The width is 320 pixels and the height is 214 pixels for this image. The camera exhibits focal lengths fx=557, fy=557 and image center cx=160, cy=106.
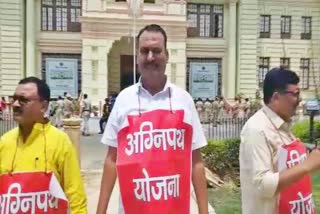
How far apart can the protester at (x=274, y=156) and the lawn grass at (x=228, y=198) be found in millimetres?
5356

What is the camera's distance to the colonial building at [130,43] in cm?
3186

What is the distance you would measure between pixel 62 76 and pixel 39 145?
29189 mm

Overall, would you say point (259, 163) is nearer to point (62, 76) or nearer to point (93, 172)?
point (93, 172)

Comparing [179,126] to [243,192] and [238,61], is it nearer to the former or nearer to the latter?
[243,192]

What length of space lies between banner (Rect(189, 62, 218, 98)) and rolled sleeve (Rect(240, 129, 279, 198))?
30922mm

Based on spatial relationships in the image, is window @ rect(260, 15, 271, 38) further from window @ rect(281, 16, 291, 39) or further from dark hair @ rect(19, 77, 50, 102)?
dark hair @ rect(19, 77, 50, 102)

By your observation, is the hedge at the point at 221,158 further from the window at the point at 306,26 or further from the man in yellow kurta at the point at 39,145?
the window at the point at 306,26

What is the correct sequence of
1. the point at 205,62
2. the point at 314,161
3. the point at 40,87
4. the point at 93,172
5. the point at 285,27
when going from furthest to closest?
the point at 285,27, the point at 205,62, the point at 93,172, the point at 40,87, the point at 314,161

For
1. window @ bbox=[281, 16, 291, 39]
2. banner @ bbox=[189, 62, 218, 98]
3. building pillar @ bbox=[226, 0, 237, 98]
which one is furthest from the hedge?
window @ bbox=[281, 16, 291, 39]

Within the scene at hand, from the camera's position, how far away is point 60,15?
32.8m

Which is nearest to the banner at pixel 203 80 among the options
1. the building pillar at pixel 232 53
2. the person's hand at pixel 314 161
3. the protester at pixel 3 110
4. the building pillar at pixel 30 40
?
the building pillar at pixel 232 53

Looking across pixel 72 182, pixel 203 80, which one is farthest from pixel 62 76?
pixel 72 182

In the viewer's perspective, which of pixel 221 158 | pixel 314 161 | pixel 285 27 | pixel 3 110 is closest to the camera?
pixel 314 161

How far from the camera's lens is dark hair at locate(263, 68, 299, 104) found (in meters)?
2.83
